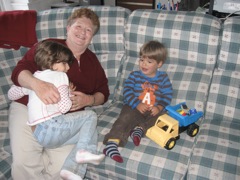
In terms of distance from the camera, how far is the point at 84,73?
1.87 meters

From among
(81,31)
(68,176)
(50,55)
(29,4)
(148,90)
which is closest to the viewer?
(68,176)

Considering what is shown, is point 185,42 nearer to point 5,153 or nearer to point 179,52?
point 179,52

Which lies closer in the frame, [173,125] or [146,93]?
[173,125]

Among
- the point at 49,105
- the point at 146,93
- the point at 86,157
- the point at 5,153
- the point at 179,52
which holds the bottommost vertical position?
the point at 5,153

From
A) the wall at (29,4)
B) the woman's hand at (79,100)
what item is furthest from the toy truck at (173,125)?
the wall at (29,4)

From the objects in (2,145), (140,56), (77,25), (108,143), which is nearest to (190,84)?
(140,56)

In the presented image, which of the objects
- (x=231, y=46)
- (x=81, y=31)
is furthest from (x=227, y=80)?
(x=81, y=31)

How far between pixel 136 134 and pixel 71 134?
42 cm

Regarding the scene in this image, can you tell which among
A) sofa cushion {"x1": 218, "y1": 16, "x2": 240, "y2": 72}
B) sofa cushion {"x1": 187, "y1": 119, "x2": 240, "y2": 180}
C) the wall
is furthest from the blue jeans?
the wall

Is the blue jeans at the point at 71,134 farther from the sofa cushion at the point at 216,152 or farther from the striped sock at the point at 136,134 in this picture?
the sofa cushion at the point at 216,152

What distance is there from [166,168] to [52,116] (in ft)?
2.42

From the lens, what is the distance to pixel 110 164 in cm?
157

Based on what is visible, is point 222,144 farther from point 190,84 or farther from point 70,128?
point 70,128

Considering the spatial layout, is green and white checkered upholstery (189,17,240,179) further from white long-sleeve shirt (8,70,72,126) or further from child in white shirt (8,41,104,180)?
white long-sleeve shirt (8,70,72,126)
